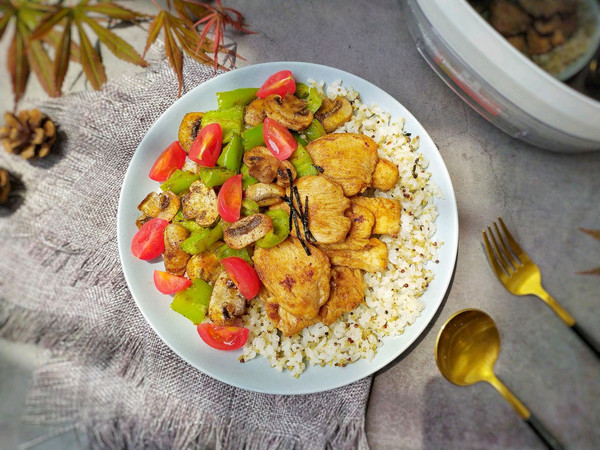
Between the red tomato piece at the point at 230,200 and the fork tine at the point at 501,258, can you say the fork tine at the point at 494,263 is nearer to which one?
the fork tine at the point at 501,258

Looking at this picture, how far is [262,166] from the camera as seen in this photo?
2.50 m

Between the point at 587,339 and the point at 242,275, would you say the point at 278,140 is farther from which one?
the point at 587,339

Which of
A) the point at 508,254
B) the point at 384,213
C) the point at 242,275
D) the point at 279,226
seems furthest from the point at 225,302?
the point at 508,254

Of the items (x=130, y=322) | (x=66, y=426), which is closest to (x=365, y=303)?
(x=130, y=322)

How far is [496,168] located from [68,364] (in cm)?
304

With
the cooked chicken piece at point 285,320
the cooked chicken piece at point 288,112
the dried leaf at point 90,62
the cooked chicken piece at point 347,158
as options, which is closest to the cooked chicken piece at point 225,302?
the cooked chicken piece at point 285,320

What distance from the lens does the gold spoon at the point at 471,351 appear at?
2684mm

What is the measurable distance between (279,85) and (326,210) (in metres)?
0.85

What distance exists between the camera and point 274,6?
324 centimetres

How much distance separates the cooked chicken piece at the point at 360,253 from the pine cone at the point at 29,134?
1.90m

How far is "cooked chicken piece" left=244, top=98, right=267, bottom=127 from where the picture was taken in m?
2.70

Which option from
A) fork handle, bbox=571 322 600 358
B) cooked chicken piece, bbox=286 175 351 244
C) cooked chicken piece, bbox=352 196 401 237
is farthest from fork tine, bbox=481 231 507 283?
cooked chicken piece, bbox=286 175 351 244

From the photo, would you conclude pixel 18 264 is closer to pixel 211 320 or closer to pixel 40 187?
pixel 40 187

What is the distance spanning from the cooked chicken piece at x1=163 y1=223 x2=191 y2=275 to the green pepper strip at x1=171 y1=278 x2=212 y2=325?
5.9 inches
